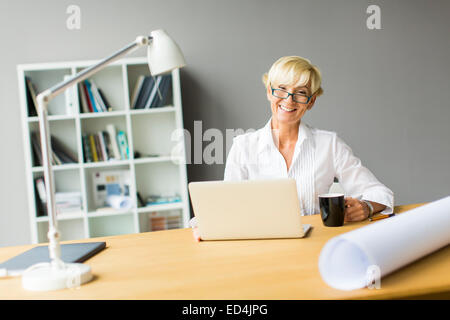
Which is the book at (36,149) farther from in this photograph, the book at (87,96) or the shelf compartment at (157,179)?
the shelf compartment at (157,179)

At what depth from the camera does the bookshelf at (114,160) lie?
128 inches

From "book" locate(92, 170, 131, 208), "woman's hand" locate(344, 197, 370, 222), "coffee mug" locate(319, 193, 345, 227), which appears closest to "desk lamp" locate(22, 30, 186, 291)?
"coffee mug" locate(319, 193, 345, 227)

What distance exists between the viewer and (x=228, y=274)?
3.54ft

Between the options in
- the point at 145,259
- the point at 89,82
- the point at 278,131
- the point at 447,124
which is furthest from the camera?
the point at 447,124

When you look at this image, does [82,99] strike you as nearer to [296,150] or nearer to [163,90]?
[163,90]

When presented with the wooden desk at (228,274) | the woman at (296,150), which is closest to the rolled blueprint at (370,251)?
the wooden desk at (228,274)

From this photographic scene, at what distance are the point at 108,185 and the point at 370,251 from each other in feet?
9.16

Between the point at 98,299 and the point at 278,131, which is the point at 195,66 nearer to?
the point at 278,131

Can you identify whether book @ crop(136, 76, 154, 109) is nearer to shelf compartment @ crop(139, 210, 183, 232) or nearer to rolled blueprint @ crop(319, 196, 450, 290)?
shelf compartment @ crop(139, 210, 183, 232)

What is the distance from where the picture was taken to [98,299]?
3.19ft

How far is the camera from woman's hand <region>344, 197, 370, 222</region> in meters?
1.61

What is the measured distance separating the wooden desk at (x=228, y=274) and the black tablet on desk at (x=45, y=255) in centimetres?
3

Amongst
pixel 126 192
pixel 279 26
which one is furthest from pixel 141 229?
pixel 279 26
